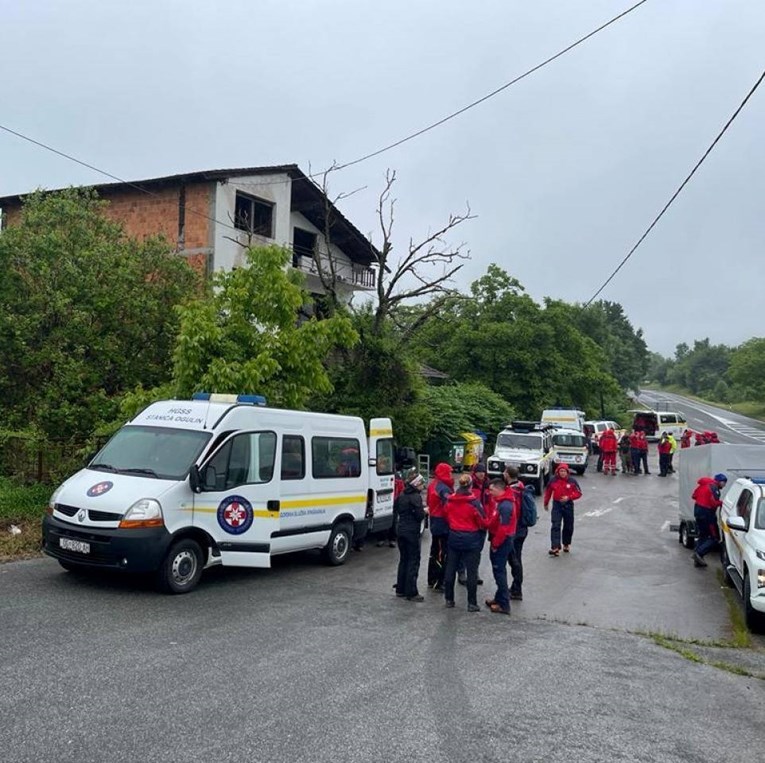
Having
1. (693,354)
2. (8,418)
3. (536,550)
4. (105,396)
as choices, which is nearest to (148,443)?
(105,396)

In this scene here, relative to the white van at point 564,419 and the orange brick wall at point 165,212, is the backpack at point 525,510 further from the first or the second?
the white van at point 564,419

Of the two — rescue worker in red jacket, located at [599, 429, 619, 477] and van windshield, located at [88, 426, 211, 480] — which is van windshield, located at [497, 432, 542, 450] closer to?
rescue worker in red jacket, located at [599, 429, 619, 477]

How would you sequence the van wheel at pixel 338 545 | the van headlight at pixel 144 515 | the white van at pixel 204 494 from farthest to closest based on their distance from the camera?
the van wheel at pixel 338 545, the white van at pixel 204 494, the van headlight at pixel 144 515

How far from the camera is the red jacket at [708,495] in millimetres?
12466

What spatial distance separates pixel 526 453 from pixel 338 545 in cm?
1397

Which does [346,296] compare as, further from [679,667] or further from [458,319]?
[679,667]

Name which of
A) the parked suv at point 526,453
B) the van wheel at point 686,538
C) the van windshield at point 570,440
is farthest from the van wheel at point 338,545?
the van windshield at point 570,440

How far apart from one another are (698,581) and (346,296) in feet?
74.6

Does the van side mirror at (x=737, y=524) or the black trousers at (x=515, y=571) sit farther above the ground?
the van side mirror at (x=737, y=524)

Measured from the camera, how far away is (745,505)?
10.2m

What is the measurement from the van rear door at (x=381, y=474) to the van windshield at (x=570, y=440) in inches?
725

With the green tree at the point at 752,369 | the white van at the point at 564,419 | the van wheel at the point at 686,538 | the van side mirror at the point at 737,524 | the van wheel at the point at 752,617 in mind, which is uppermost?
the green tree at the point at 752,369

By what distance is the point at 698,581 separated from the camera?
38.3ft

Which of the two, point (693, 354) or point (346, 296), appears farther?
point (693, 354)
